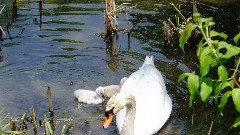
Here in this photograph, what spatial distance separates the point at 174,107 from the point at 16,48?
14.2ft

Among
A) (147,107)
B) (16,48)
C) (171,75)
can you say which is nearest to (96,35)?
(16,48)

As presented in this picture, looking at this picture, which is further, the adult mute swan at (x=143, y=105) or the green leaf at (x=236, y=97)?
the adult mute swan at (x=143, y=105)

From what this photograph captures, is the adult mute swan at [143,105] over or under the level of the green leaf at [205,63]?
under

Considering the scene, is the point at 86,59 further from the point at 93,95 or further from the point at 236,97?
the point at 236,97

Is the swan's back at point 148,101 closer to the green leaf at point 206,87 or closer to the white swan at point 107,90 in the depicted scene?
the white swan at point 107,90

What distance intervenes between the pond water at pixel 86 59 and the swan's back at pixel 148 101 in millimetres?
329

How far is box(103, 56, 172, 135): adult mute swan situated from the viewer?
6305 millimetres

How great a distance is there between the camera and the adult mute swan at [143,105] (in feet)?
20.7

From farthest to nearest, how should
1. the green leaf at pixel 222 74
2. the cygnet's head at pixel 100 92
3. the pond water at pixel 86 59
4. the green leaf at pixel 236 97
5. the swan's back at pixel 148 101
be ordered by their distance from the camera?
1. the cygnet's head at pixel 100 92
2. the pond water at pixel 86 59
3. the swan's back at pixel 148 101
4. the green leaf at pixel 222 74
5. the green leaf at pixel 236 97

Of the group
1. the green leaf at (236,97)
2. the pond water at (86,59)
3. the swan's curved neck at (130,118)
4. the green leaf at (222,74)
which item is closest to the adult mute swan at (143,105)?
the swan's curved neck at (130,118)

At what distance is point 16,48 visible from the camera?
10.9 metres

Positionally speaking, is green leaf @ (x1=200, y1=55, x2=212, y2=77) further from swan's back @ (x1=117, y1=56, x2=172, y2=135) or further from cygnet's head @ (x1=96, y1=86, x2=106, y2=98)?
cygnet's head @ (x1=96, y1=86, x2=106, y2=98)

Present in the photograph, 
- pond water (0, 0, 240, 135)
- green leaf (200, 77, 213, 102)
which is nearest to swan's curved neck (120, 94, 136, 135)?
pond water (0, 0, 240, 135)

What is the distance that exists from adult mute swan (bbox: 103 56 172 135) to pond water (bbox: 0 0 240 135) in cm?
34
